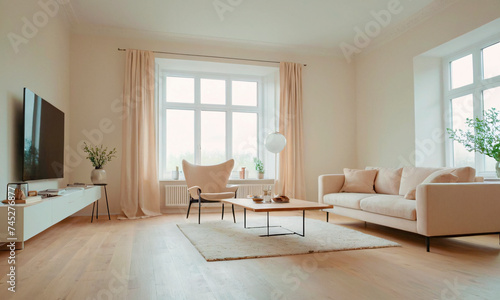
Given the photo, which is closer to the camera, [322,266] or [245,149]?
[322,266]

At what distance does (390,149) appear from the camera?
240 inches

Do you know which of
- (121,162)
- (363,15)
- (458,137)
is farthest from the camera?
(121,162)

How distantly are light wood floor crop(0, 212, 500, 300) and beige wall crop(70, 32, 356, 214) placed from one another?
2.35 m

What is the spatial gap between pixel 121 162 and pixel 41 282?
3668 mm

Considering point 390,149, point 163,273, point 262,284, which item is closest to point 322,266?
point 262,284

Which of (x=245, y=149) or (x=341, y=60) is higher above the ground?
(x=341, y=60)

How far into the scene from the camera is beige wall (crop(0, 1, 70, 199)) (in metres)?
3.32

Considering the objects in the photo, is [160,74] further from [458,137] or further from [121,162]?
[458,137]

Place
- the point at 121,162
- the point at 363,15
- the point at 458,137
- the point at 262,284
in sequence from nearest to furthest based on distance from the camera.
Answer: the point at 262,284 < the point at 458,137 < the point at 363,15 < the point at 121,162

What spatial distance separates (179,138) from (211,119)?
69cm

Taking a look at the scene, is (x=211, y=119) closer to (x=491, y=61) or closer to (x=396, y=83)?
(x=396, y=83)

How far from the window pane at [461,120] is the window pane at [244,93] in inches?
134

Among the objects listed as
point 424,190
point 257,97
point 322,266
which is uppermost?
point 257,97

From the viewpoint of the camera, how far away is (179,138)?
671 centimetres
